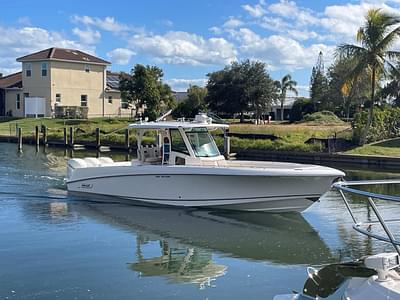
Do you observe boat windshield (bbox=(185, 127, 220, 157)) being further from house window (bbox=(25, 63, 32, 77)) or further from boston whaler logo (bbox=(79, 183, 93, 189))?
house window (bbox=(25, 63, 32, 77))

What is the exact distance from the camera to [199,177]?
15.8 metres

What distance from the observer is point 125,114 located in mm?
65188

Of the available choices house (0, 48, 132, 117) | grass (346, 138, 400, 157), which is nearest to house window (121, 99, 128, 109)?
house (0, 48, 132, 117)

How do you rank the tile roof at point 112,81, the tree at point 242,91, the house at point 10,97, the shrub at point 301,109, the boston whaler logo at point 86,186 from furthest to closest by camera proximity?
the shrub at point 301,109
the tile roof at point 112,81
the house at point 10,97
the tree at point 242,91
the boston whaler logo at point 86,186

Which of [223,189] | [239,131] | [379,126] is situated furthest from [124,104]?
[223,189]

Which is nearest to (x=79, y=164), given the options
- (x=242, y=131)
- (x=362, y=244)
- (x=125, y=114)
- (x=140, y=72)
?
(x=362, y=244)

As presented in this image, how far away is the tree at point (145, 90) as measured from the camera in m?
57.0

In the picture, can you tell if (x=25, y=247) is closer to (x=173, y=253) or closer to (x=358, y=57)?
(x=173, y=253)

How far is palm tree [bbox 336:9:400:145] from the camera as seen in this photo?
32.6 m

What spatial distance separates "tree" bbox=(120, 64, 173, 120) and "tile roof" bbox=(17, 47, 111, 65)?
4659 millimetres

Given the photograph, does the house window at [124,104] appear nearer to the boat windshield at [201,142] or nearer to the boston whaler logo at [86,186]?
the boston whaler logo at [86,186]

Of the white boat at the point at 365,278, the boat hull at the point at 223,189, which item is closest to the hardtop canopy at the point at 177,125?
the boat hull at the point at 223,189

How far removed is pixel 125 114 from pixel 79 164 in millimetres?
46759

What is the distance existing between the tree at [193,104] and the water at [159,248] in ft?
126
